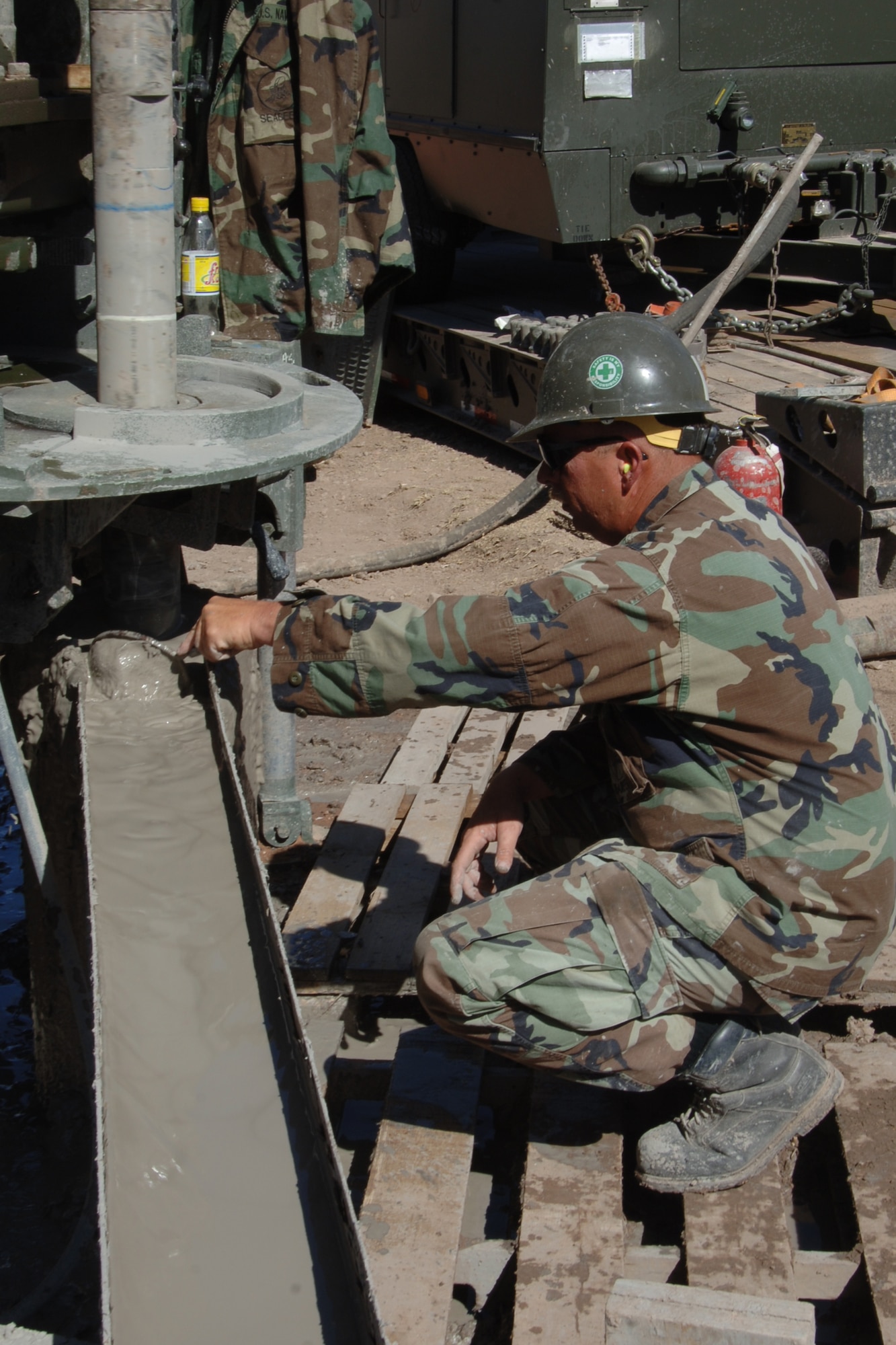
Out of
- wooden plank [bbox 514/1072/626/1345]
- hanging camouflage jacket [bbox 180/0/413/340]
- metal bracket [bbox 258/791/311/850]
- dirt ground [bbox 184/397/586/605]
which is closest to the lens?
wooden plank [bbox 514/1072/626/1345]

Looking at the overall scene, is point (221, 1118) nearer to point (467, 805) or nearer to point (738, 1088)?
point (738, 1088)

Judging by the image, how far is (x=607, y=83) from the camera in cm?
766

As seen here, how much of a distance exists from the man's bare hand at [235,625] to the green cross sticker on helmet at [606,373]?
2.40ft

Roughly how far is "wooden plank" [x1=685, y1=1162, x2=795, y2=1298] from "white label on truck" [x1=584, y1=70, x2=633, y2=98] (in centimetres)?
657

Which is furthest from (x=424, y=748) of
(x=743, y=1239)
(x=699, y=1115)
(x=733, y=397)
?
(x=733, y=397)

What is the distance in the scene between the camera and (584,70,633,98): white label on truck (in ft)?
25.0

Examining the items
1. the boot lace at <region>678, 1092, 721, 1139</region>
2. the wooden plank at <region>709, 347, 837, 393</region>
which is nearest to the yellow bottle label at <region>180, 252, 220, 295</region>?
the boot lace at <region>678, 1092, 721, 1139</region>

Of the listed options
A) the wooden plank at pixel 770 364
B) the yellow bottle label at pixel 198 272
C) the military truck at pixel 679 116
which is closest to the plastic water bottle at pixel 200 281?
the yellow bottle label at pixel 198 272

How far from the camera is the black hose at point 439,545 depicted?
6410 mm

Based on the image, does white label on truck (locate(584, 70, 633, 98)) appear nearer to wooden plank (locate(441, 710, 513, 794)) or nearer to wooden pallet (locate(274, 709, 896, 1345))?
wooden plank (locate(441, 710, 513, 794))

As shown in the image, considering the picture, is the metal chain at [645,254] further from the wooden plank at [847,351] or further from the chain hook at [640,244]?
the wooden plank at [847,351]

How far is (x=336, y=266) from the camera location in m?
6.20

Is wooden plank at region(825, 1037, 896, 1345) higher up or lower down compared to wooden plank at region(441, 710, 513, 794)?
lower down

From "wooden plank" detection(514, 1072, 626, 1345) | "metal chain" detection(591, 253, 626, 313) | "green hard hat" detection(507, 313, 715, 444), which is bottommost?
"wooden plank" detection(514, 1072, 626, 1345)
